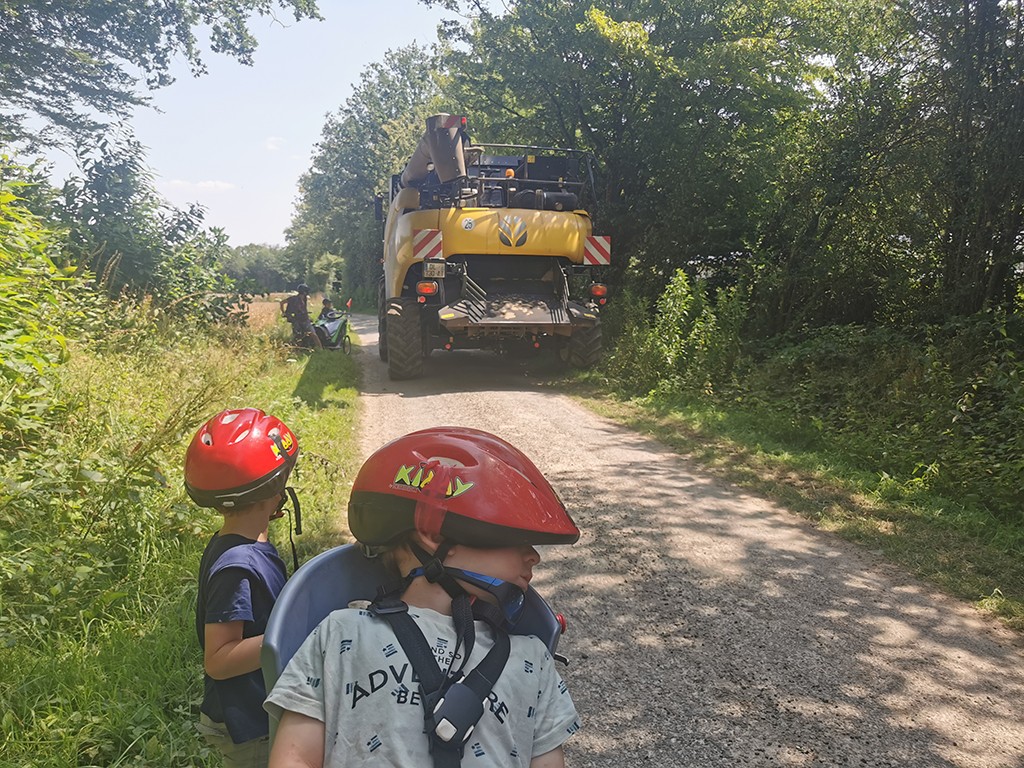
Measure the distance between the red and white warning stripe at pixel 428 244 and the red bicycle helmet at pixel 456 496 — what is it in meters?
8.72

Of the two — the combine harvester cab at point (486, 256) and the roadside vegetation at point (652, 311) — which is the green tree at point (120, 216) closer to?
the roadside vegetation at point (652, 311)

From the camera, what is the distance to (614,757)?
2621 mm

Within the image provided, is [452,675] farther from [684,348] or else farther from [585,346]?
[585,346]

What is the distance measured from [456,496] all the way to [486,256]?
378 inches

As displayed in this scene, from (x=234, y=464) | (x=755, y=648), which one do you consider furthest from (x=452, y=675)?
(x=755, y=648)

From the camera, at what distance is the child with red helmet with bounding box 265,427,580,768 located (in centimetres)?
122

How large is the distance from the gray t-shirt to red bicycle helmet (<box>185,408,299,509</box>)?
0.69 meters

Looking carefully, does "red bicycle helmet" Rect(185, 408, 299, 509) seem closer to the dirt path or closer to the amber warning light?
the dirt path

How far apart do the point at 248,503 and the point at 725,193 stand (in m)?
12.1

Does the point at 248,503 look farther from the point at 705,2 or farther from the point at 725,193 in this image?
the point at 705,2

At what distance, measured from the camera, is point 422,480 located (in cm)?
143

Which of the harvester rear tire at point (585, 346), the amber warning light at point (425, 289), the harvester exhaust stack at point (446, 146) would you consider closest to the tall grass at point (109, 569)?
the amber warning light at point (425, 289)

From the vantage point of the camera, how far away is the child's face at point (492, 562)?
1.38 meters

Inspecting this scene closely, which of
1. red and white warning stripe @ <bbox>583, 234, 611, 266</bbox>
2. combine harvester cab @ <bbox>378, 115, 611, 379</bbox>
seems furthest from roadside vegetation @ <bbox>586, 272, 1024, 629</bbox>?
combine harvester cab @ <bbox>378, 115, 611, 379</bbox>
